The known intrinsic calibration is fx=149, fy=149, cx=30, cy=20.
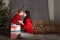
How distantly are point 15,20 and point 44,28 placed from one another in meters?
0.28

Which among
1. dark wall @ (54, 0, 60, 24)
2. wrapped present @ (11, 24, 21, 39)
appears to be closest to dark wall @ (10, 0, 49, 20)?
dark wall @ (54, 0, 60, 24)

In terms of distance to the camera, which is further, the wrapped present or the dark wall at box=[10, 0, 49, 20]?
the dark wall at box=[10, 0, 49, 20]

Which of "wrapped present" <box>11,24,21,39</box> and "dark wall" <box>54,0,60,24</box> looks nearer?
"wrapped present" <box>11,24,21,39</box>

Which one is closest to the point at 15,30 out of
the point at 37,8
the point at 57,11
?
the point at 37,8

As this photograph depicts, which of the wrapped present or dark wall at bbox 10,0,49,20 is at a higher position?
dark wall at bbox 10,0,49,20

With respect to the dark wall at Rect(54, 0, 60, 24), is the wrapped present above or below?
below

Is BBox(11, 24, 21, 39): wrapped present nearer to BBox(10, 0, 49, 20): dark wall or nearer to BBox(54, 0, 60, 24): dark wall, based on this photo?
BBox(10, 0, 49, 20): dark wall

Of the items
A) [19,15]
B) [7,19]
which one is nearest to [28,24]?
[19,15]

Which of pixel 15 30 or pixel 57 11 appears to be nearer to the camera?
pixel 15 30

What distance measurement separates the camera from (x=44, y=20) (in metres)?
1.35

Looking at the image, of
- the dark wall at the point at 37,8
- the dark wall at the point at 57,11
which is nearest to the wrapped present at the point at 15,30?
the dark wall at the point at 37,8

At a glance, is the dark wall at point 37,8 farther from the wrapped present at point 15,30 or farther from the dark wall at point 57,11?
the wrapped present at point 15,30

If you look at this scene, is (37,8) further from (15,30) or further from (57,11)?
(15,30)

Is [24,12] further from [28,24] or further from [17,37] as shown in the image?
[17,37]
